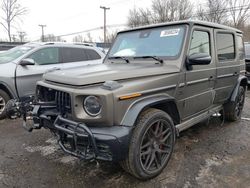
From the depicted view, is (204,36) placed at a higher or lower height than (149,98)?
higher

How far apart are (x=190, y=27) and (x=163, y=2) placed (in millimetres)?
41766

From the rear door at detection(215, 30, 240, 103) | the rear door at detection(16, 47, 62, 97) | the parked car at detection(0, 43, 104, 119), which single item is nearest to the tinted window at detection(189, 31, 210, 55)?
the rear door at detection(215, 30, 240, 103)

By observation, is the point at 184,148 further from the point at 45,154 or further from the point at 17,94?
the point at 17,94

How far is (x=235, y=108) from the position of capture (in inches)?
204

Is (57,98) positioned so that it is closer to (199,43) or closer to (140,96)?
(140,96)

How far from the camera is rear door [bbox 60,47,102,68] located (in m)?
6.70

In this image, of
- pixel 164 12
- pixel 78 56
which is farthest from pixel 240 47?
pixel 164 12

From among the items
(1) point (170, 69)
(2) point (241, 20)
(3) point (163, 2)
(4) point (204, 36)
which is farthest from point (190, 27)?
(3) point (163, 2)

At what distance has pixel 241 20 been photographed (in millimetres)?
30594

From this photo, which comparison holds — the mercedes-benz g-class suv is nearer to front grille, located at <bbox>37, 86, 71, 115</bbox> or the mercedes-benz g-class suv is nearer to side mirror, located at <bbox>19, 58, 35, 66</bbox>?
front grille, located at <bbox>37, 86, 71, 115</bbox>

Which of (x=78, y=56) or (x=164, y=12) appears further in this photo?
(x=164, y=12)

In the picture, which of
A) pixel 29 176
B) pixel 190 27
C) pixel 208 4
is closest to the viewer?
pixel 29 176

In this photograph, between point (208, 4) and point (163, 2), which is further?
point (163, 2)

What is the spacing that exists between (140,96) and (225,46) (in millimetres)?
2601
